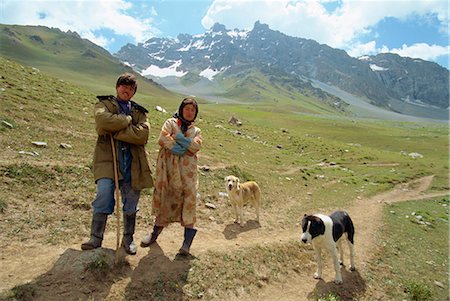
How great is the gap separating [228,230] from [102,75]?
646 feet

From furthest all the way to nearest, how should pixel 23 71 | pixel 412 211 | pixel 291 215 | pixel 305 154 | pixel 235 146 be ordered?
pixel 305 154 < pixel 235 146 < pixel 23 71 < pixel 412 211 < pixel 291 215

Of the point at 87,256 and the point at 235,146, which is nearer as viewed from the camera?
the point at 87,256

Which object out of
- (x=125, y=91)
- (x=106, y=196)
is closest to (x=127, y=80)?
(x=125, y=91)

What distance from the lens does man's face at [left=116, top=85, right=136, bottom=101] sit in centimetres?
761

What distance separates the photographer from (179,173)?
829 cm

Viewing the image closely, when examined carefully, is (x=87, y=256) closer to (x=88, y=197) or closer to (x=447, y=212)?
(x=88, y=197)

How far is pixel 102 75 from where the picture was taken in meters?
191

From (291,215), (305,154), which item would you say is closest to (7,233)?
(291,215)

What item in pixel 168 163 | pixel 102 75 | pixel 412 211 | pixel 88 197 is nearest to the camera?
pixel 168 163

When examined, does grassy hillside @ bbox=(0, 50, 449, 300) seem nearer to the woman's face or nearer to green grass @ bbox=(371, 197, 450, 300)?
green grass @ bbox=(371, 197, 450, 300)

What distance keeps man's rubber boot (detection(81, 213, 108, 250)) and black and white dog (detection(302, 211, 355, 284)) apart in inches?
200

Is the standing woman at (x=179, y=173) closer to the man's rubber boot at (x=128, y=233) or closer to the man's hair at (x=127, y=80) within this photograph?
the man's rubber boot at (x=128, y=233)

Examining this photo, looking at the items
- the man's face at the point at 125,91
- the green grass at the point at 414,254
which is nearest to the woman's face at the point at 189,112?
the man's face at the point at 125,91

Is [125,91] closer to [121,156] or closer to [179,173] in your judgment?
[121,156]
